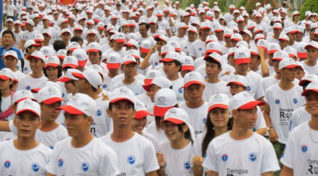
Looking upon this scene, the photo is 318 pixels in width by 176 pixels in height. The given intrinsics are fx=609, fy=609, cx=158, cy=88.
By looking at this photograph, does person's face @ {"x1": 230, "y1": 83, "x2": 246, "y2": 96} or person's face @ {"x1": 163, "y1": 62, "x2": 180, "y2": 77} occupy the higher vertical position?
person's face @ {"x1": 163, "y1": 62, "x2": 180, "y2": 77}

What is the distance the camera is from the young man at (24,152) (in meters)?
6.34

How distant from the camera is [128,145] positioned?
6457mm

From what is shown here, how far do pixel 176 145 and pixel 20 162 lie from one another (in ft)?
6.02

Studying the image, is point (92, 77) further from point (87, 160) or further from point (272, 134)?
point (87, 160)

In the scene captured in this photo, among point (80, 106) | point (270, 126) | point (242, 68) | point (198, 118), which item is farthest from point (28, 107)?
point (242, 68)

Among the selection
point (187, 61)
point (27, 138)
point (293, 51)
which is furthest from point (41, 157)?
point (293, 51)

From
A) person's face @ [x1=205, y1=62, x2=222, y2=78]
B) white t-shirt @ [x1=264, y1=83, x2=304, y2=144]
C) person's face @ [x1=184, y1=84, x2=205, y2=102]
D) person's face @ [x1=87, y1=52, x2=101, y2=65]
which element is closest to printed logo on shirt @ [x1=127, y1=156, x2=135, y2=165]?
person's face @ [x1=184, y1=84, x2=205, y2=102]

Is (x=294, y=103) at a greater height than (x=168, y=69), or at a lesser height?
lesser

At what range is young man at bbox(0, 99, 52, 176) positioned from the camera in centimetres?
634

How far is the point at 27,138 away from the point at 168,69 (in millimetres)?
4812

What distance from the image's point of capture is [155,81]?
9312 mm

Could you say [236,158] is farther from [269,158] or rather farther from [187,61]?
[187,61]

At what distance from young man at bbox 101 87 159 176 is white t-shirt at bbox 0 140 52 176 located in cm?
76

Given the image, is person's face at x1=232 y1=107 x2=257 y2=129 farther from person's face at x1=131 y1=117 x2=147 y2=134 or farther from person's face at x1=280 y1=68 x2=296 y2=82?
person's face at x1=280 y1=68 x2=296 y2=82
